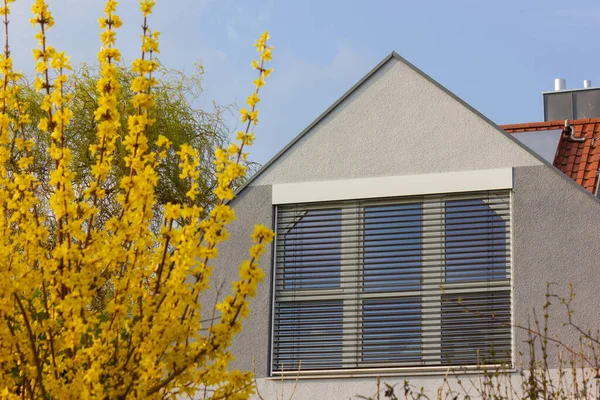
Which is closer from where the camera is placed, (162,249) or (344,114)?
(162,249)

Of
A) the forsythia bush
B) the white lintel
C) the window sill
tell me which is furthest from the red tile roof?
the forsythia bush

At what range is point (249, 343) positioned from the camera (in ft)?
29.9

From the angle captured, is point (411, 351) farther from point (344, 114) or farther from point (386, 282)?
point (344, 114)

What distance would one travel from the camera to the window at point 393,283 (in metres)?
8.59

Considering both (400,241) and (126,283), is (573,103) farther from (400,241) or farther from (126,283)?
(126,283)

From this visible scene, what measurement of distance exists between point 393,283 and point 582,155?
2.95 m

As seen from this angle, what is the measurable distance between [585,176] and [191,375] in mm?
6966

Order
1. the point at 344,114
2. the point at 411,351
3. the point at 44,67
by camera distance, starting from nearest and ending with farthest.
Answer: the point at 44,67 < the point at 411,351 < the point at 344,114

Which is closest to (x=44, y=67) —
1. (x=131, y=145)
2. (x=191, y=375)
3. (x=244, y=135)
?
(x=131, y=145)

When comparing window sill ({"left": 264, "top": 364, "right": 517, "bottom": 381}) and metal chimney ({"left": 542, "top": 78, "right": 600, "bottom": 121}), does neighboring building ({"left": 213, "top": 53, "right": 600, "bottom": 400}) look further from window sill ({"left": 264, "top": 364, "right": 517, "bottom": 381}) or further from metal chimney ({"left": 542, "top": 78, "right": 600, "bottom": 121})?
metal chimney ({"left": 542, "top": 78, "right": 600, "bottom": 121})

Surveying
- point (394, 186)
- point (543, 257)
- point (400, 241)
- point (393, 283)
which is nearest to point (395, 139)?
point (394, 186)

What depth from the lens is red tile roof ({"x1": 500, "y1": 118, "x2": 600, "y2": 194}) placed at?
9852mm

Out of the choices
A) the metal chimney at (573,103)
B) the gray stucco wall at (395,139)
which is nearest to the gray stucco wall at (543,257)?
the gray stucco wall at (395,139)

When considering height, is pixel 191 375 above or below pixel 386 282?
below
